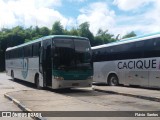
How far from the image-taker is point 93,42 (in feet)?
230

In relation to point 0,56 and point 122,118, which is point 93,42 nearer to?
point 0,56

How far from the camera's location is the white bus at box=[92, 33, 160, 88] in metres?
19.4

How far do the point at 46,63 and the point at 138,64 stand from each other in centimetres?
546

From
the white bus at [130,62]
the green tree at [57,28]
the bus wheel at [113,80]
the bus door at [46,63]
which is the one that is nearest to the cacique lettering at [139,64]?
the white bus at [130,62]

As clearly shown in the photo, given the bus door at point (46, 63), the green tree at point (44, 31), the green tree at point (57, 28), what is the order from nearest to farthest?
the bus door at point (46, 63), the green tree at point (57, 28), the green tree at point (44, 31)

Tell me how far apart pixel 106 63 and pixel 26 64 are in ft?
19.3

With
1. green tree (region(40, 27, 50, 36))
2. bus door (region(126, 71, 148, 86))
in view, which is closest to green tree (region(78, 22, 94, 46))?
green tree (region(40, 27, 50, 36))

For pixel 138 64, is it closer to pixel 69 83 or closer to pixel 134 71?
pixel 134 71

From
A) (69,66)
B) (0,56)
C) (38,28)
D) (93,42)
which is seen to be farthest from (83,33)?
(69,66)

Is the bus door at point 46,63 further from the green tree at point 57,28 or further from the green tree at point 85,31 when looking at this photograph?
the green tree at point 57,28

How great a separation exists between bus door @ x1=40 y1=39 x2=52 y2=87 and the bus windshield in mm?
887

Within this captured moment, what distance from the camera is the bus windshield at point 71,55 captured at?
18844 mm

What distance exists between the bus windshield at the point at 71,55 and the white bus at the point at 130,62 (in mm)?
3249

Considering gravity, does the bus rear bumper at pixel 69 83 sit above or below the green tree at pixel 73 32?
below
